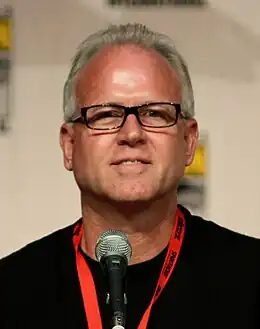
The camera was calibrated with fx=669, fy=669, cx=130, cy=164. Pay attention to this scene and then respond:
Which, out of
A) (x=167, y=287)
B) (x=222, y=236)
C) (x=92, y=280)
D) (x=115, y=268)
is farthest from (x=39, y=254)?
(x=115, y=268)

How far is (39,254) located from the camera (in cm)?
143

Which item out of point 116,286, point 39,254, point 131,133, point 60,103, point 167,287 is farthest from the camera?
point 60,103

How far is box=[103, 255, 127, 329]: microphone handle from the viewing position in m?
0.89

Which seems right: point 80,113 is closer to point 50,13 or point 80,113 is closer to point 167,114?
point 167,114

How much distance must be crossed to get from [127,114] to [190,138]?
0.18m

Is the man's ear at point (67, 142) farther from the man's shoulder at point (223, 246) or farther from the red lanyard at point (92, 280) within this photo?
the man's shoulder at point (223, 246)

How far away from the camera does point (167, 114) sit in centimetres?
128

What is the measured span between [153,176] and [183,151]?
0.35ft

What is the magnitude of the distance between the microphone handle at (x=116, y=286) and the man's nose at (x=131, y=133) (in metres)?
0.31

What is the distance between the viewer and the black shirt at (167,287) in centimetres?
130

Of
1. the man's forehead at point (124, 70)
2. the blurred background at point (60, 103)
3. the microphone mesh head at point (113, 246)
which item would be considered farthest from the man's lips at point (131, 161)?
the blurred background at point (60, 103)

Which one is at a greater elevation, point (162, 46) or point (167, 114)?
point (162, 46)

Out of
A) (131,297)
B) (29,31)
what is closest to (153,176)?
(131,297)

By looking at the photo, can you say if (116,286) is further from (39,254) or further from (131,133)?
(39,254)
